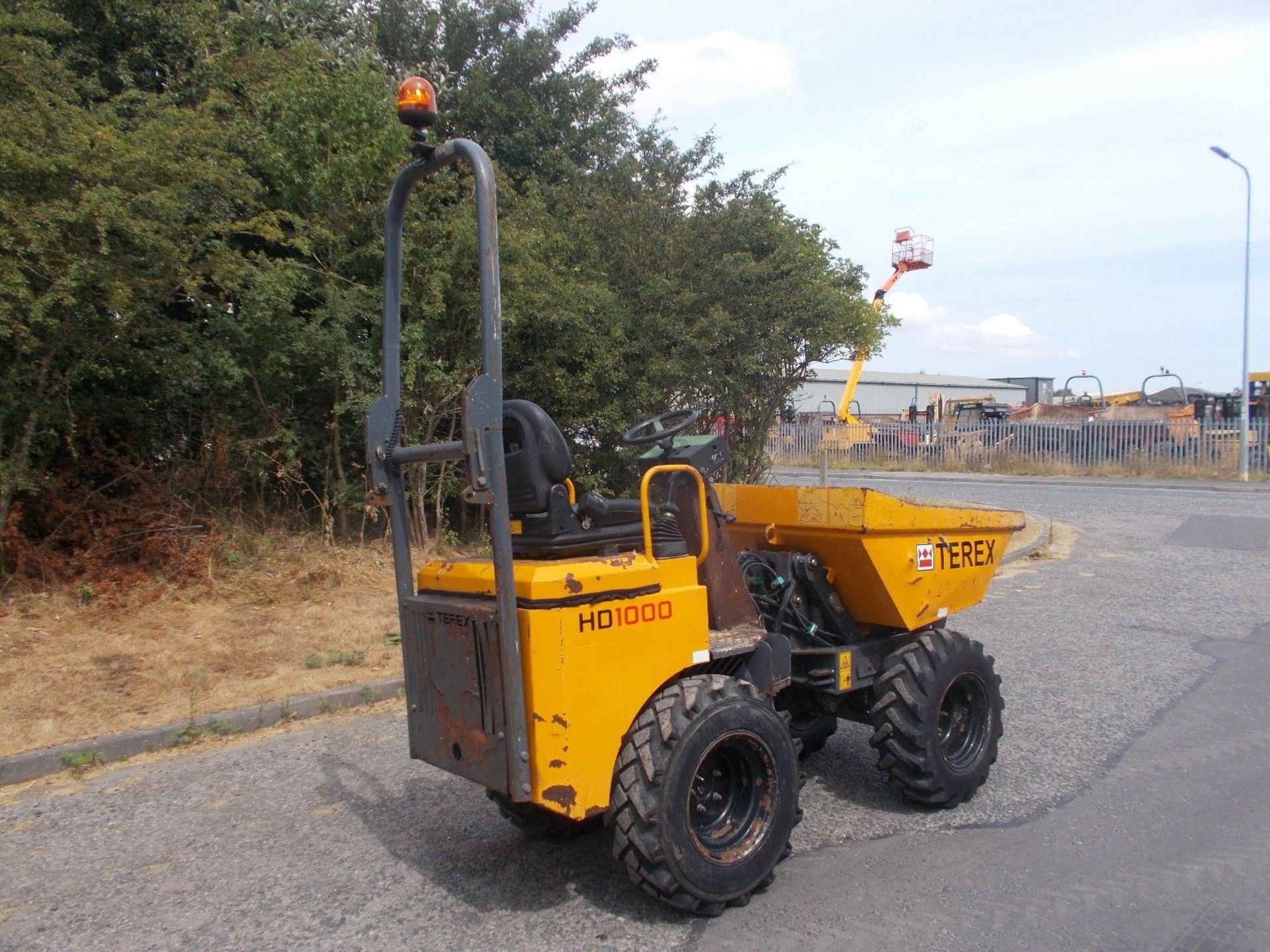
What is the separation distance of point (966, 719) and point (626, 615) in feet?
7.73

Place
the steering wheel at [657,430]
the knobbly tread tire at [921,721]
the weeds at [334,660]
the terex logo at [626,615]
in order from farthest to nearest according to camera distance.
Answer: the weeds at [334,660], the knobbly tread tire at [921,721], the steering wheel at [657,430], the terex logo at [626,615]

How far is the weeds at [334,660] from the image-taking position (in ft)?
23.5

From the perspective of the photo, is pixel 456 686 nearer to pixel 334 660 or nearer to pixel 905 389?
pixel 334 660

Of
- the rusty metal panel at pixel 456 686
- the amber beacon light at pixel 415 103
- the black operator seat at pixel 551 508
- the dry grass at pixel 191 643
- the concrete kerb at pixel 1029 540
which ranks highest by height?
the amber beacon light at pixel 415 103

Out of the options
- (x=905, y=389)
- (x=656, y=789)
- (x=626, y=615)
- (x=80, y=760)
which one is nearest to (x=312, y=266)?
(x=80, y=760)

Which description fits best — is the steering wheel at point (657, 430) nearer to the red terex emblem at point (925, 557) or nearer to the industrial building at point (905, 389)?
the red terex emblem at point (925, 557)

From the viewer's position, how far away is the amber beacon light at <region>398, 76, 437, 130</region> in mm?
3189

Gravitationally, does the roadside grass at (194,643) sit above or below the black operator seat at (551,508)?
below

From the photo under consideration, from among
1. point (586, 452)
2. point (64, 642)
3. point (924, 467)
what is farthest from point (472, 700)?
point (924, 467)

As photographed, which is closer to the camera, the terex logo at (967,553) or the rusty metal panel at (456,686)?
the rusty metal panel at (456,686)

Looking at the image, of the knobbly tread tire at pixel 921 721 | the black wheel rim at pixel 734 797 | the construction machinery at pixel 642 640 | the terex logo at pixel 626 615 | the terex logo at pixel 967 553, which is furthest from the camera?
the terex logo at pixel 967 553

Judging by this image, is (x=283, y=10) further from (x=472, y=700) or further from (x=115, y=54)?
(x=472, y=700)

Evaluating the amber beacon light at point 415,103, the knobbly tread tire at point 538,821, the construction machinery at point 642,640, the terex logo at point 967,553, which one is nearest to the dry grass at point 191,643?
the knobbly tread tire at point 538,821

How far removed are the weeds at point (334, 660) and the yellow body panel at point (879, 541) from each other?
3.45 meters
